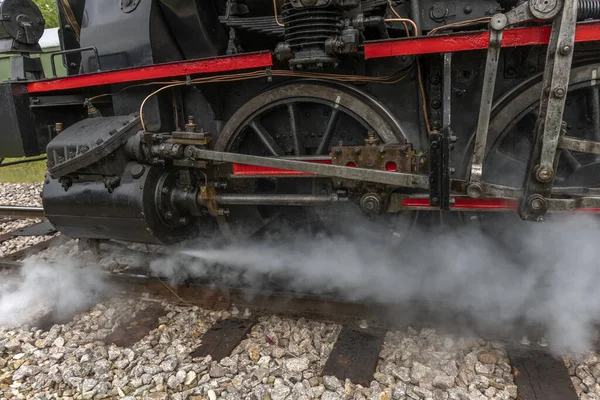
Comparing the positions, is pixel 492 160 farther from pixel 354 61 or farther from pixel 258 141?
pixel 258 141

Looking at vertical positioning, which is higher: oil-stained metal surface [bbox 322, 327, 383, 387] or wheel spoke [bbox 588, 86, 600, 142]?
wheel spoke [bbox 588, 86, 600, 142]

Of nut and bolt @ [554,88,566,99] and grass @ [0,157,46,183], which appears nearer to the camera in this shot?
nut and bolt @ [554,88,566,99]

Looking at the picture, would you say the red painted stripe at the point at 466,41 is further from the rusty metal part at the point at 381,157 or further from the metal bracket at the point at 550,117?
the rusty metal part at the point at 381,157

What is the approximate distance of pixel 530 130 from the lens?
2766mm

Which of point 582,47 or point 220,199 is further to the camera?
point 220,199

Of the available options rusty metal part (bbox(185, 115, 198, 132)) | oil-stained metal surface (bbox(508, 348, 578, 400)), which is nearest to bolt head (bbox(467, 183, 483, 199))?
oil-stained metal surface (bbox(508, 348, 578, 400))

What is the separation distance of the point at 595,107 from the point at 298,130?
1755 millimetres

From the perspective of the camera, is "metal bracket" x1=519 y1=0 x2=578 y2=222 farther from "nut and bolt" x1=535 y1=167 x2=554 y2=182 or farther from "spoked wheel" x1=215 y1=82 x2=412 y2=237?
"spoked wheel" x1=215 y1=82 x2=412 y2=237

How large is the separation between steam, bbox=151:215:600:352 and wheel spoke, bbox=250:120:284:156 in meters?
0.86

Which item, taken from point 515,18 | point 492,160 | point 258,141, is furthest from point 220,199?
point 515,18

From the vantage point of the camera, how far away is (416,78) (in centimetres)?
271

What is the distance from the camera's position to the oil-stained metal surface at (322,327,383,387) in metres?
2.43

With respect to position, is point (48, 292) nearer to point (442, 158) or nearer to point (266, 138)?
point (266, 138)

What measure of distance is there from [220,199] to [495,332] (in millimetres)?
1947
